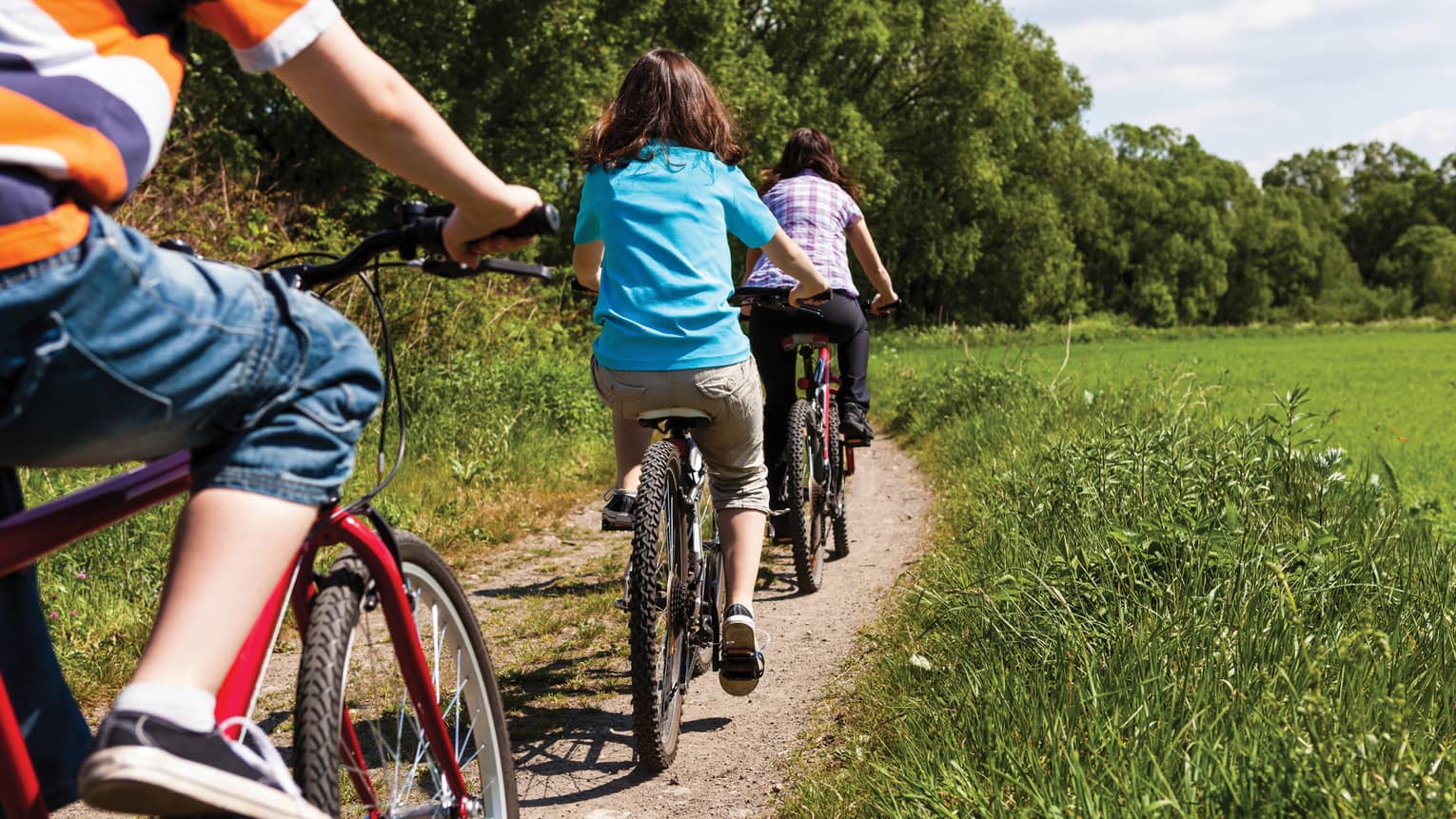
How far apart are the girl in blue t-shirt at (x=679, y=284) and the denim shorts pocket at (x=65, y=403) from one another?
228cm

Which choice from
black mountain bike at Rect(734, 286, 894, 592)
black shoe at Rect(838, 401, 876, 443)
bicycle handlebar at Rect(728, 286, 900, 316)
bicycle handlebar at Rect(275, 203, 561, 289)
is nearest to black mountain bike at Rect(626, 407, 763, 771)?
bicycle handlebar at Rect(728, 286, 900, 316)

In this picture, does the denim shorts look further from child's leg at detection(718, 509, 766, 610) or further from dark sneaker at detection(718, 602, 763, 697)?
child's leg at detection(718, 509, 766, 610)

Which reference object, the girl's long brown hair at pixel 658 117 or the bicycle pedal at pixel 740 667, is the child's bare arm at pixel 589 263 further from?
the bicycle pedal at pixel 740 667

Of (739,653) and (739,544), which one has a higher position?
(739,544)

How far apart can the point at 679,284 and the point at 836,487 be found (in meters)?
2.97

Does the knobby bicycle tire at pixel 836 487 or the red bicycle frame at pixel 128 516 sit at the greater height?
the red bicycle frame at pixel 128 516

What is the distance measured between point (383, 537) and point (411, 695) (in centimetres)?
33

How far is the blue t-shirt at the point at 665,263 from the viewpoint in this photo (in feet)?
11.9

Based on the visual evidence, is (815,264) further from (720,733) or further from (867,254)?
(720,733)

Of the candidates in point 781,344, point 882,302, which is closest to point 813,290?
point 781,344

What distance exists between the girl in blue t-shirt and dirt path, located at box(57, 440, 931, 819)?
311mm

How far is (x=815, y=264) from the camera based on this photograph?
5.93 m

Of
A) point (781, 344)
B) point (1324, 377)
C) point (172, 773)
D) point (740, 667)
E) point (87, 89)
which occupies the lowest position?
point (1324, 377)

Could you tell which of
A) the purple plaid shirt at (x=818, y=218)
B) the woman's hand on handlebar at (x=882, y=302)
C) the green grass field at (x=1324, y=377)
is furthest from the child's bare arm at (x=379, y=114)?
the woman's hand on handlebar at (x=882, y=302)
